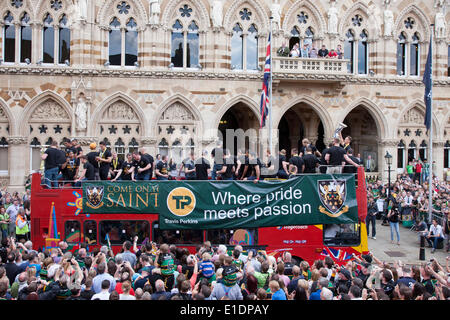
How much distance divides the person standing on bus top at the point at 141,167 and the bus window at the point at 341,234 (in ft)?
19.1

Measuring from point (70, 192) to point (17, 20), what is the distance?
16424 mm

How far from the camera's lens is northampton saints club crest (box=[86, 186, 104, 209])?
15312 mm

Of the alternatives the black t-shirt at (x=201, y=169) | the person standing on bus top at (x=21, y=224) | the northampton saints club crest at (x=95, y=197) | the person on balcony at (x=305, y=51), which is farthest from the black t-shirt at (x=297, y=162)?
the person on balcony at (x=305, y=51)

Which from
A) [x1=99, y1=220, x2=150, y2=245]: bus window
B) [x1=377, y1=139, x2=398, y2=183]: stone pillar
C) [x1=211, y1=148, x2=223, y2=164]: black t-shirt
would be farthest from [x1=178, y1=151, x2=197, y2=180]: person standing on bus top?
[x1=377, y1=139, x2=398, y2=183]: stone pillar

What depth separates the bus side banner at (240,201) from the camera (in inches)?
609

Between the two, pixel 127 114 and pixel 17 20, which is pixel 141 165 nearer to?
pixel 127 114

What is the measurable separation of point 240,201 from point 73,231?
511cm

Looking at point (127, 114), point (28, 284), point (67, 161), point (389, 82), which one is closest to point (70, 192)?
point (67, 161)

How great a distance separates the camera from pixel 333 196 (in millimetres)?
15617

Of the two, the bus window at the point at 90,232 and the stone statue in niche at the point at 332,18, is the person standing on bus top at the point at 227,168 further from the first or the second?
the stone statue in niche at the point at 332,18

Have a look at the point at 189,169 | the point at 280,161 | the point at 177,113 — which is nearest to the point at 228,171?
the point at 189,169

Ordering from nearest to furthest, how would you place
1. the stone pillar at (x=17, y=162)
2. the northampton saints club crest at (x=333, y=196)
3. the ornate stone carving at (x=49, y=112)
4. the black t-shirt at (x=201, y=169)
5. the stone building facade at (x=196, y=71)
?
the northampton saints club crest at (x=333, y=196)
the black t-shirt at (x=201, y=169)
the stone pillar at (x=17, y=162)
the stone building facade at (x=196, y=71)
the ornate stone carving at (x=49, y=112)

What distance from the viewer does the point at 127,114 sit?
2866 cm

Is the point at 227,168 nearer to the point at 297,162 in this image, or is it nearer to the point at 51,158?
the point at 297,162
